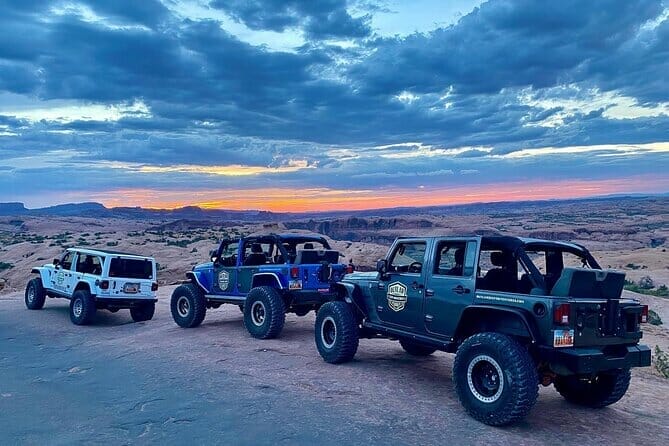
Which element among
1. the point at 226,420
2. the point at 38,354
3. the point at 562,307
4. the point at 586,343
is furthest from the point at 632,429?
the point at 38,354

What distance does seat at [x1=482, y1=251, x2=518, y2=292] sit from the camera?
747 centimetres

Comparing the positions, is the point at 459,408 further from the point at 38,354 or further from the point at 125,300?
the point at 125,300

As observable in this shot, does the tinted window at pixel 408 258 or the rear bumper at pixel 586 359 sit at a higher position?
the tinted window at pixel 408 258

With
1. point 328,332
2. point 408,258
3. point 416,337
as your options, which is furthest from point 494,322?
point 328,332

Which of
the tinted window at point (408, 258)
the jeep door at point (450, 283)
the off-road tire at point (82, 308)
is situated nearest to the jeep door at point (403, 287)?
the tinted window at point (408, 258)

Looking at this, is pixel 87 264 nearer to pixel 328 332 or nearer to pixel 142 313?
pixel 142 313

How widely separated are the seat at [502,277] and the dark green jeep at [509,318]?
0.01 m

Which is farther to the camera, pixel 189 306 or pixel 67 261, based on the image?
pixel 67 261

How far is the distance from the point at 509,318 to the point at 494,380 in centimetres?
70

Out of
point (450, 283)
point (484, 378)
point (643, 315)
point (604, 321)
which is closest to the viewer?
point (604, 321)

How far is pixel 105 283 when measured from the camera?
568 inches

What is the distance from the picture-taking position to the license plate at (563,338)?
6.28 meters

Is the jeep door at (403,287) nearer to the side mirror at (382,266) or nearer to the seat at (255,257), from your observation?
the side mirror at (382,266)

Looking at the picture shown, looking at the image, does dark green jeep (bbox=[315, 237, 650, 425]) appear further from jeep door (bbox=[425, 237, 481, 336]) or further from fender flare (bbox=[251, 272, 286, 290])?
fender flare (bbox=[251, 272, 286, 290])
